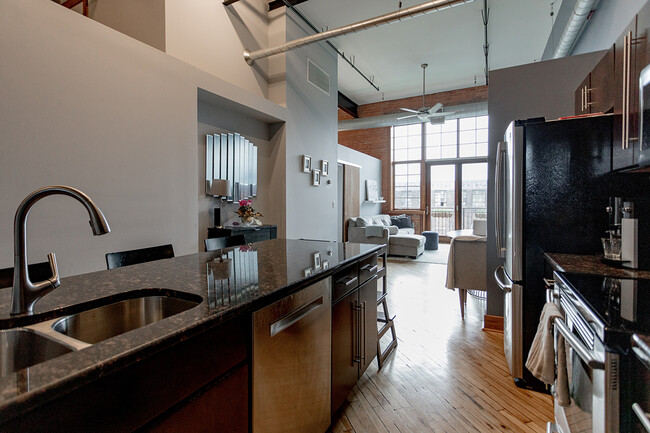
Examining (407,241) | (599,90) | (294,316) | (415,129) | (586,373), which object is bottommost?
(407,241)

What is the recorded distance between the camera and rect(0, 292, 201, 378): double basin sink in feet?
2.74

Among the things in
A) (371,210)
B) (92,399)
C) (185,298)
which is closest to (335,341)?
(185,298)

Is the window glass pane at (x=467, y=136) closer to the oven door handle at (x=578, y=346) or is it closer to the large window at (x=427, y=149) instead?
the large window at (x=427, y=149)

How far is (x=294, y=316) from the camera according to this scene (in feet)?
4.21

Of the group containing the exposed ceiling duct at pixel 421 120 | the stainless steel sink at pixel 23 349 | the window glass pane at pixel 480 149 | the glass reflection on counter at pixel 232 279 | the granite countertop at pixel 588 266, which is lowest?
the stainless steel sink at pixel 23 349

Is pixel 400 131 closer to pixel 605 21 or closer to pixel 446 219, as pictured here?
pixel 446 219

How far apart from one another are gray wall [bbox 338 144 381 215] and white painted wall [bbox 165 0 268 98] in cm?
327

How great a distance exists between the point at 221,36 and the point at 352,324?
391 cm

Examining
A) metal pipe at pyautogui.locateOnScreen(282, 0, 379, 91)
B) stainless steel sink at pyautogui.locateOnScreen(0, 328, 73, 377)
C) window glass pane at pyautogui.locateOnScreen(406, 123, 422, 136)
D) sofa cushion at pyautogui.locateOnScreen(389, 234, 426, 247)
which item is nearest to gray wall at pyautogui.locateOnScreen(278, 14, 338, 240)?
metal pipe at pyautogui.locateOnScreen(282, 0, 379, 91)

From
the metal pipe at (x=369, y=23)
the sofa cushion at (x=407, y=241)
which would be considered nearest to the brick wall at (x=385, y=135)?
the sofa cushion at (x=407, y=241)

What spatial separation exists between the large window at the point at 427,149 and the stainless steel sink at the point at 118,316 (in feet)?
28.9

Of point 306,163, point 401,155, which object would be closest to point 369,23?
point 306,163

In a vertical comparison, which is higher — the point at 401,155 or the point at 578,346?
the point at 401,155

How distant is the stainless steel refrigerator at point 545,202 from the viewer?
196cm
